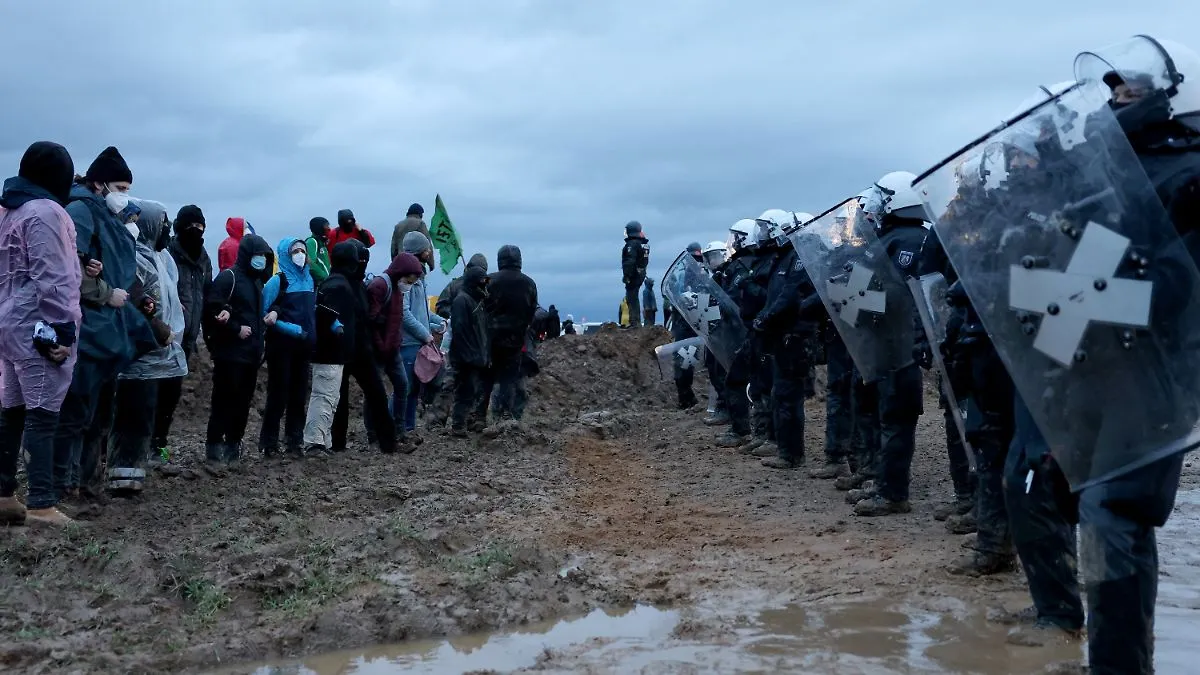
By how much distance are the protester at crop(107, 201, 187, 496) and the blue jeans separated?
14.7 feet

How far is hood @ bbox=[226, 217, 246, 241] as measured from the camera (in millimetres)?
11047

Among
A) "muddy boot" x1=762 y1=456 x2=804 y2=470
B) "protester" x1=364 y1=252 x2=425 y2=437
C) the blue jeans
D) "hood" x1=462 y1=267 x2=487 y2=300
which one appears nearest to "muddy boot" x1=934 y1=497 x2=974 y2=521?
"muddy boot" x1=762 y1=456 x2=804 y2=470

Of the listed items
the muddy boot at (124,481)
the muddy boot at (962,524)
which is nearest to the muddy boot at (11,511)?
the muddy boot at (124,481)

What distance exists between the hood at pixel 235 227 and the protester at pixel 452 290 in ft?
7.50

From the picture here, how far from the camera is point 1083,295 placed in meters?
3.38

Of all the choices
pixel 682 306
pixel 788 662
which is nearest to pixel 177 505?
pixel 788 662

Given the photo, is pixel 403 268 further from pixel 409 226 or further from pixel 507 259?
pixel 409 226

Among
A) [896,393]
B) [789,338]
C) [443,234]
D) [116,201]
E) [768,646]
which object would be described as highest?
[443,234]

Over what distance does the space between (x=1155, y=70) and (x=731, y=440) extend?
29.1 ft

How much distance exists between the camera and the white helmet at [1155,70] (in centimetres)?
353

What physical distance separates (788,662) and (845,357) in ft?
15.6

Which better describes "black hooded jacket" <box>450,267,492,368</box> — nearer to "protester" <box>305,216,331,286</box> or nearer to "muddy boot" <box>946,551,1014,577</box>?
"protester" <box>305,216,331,286</box>

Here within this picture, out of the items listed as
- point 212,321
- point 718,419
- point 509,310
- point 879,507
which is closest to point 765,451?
point 509,310

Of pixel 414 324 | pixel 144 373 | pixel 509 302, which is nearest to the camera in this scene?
pixel 144 373
